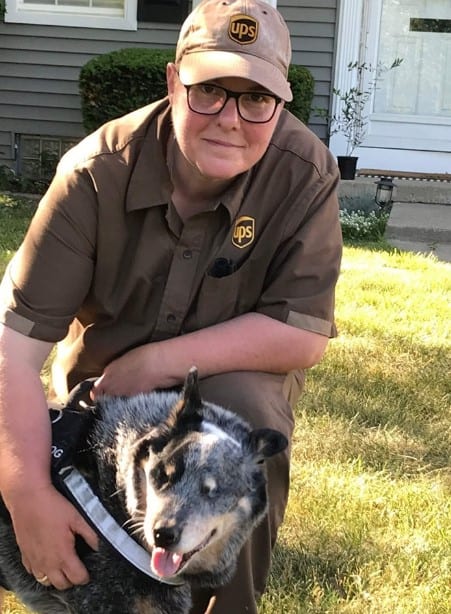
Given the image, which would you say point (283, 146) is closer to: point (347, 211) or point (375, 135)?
point (347, 211)

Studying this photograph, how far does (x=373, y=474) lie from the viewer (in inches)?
117

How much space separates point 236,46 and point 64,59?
21.5 ft

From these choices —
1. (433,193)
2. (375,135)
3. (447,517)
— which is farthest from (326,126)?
(447,517)

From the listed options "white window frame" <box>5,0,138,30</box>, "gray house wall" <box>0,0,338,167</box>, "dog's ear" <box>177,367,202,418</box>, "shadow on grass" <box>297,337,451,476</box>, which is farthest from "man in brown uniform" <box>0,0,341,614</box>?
"white window frame" <box>5,0,138,30</box>

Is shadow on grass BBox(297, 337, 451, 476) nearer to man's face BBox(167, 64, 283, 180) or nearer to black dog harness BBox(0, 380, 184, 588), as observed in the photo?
black dog harness BBox(0, 380, 184, 588)

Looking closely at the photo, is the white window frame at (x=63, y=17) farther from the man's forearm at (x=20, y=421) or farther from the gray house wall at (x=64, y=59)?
the man's forearm at (x=20, y=421)

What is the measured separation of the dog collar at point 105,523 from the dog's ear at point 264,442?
32cm

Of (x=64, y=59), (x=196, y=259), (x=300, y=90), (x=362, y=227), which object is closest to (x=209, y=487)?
(x=196, y=259)

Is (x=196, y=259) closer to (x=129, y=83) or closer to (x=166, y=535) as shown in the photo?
(x=166, y=535)

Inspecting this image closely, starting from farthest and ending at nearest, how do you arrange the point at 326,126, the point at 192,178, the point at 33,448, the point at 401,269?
the point at 326,126 < the point at 401,269 < the point at 192,178 < the point at 33,448

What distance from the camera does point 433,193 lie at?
7570 mm

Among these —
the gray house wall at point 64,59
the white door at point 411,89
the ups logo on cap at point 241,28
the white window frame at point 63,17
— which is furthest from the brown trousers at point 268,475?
the white window frame at point 63,17

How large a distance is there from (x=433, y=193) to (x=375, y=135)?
43.1 inches

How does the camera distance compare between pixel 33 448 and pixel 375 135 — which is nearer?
pixel 33 448
